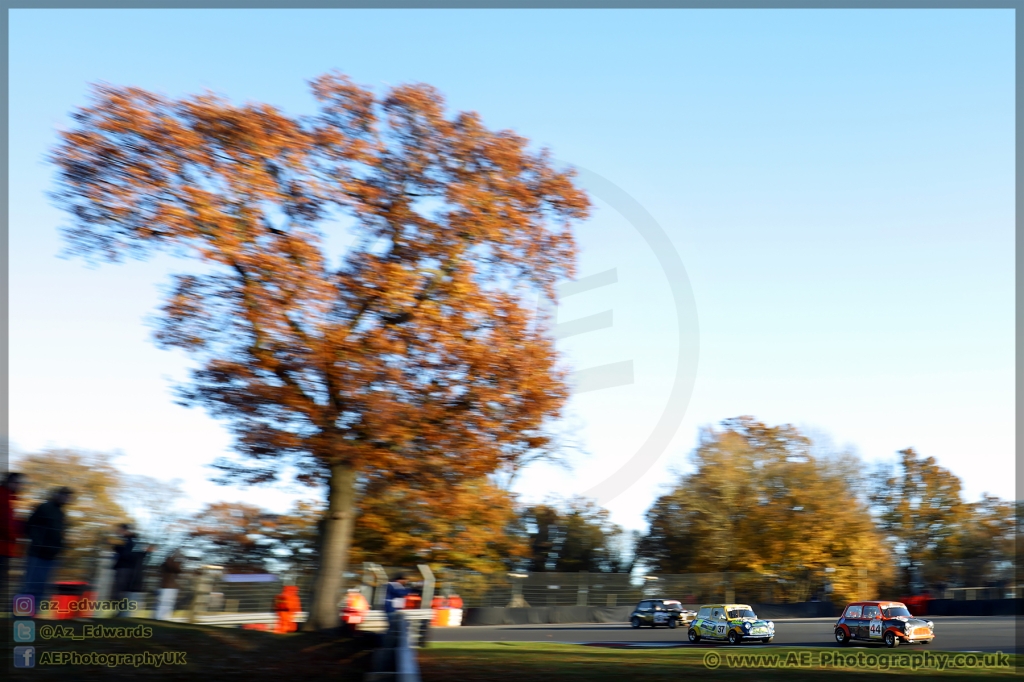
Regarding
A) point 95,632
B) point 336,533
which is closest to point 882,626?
point 336,533

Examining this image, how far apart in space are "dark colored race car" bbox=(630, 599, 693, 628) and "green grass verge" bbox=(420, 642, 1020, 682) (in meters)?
19.8

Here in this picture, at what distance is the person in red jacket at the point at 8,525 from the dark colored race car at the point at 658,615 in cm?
3325

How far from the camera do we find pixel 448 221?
54.3 feet

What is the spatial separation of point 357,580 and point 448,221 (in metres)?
25.4

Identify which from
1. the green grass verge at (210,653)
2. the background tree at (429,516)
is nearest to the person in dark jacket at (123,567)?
the green grass verge at (210,653)

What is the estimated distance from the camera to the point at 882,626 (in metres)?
26.1

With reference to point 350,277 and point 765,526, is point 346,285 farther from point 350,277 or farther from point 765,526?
point 765,526

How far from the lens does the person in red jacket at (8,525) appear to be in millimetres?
12070

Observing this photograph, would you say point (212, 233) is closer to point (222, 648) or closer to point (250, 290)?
point (250, 290)

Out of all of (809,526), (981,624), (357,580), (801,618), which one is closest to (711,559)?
(809,526)

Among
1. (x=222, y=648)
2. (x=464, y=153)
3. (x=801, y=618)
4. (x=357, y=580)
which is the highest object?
(x=464, y=153)

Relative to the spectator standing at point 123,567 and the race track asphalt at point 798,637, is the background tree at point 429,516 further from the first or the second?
the spectator standing at point 123,567

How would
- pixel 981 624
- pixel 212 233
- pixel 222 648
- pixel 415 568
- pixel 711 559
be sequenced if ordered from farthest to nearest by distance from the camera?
pixel 711 559 → pixel 415 568 → pixel 981 624 → pixel 212 233 → pixel 222 648

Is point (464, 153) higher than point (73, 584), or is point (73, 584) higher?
point (464, 153)
